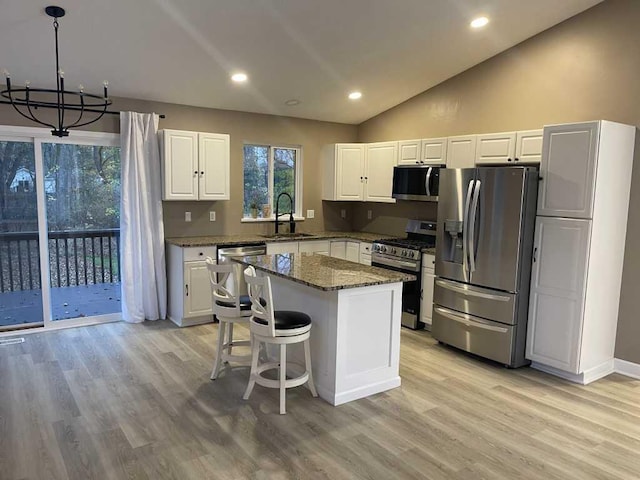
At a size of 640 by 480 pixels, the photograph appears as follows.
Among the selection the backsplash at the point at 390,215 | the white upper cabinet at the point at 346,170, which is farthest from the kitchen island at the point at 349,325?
the white upper cabinet at the point at 346,170

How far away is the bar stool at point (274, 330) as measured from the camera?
3146 mm

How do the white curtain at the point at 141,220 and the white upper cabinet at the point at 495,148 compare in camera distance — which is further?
the white curtain at the point at 141,220

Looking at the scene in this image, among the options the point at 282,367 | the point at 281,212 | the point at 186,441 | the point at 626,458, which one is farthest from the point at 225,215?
the point at 626,458

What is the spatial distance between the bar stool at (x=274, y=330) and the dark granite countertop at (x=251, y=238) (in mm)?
1947

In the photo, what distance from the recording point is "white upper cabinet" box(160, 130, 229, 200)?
16.7 ft

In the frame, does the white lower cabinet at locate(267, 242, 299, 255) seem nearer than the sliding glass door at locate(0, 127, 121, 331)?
No

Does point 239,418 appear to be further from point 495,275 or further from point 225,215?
point 225,215

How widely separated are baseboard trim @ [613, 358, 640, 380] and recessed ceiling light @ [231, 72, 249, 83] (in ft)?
14.4

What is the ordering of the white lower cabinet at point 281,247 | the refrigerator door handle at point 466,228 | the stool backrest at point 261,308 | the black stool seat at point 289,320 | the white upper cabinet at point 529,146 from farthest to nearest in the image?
the white lower cabinet at point 281,247
the white upper cabinet at point 529,146
the refrigerator door handle at point 466,228
the black stool seat at point 289,320
the stool backrest at point 261,308

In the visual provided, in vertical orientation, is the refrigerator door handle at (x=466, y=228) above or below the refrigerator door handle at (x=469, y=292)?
above

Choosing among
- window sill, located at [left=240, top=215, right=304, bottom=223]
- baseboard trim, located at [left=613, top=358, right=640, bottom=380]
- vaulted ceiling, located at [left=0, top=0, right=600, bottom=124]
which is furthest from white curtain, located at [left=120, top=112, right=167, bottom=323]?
baseboard trim, located at [left=613, top=358, right=640, bottom=380]

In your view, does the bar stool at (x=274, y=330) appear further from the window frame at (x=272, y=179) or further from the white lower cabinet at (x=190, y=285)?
the window frame at (x=272, y=179)

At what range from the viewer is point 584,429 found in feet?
10.2

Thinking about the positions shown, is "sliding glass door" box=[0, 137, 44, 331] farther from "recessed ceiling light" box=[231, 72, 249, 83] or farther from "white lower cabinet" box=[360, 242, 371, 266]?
"white lower cabinet" box=[360, 242, 371, 266]
